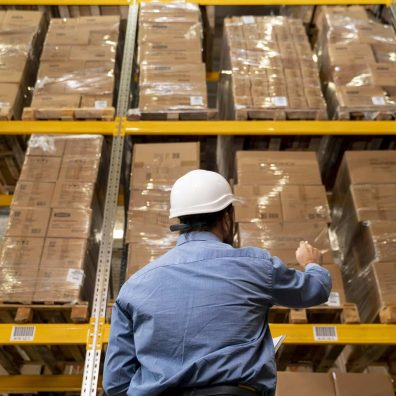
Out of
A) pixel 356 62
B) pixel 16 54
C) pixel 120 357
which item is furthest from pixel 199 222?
pixel 16 54

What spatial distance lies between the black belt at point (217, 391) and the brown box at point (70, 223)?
150 cm

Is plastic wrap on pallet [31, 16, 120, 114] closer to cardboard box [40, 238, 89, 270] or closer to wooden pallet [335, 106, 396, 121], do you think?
cardboard box [40, 238, 89, 270]

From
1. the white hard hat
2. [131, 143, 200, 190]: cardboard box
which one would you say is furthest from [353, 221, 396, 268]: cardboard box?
the white hard hat

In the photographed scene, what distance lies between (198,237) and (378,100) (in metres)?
2.30

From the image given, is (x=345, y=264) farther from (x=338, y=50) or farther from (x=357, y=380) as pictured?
(x=338, y=50)

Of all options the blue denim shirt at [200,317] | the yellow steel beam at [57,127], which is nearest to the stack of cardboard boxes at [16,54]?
the yellow steel beam at [57,127]

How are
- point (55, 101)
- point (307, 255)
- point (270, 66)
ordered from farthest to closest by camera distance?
point (270, 66), point (55, 101), point (307, 255)

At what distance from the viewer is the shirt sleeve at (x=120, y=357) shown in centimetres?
187

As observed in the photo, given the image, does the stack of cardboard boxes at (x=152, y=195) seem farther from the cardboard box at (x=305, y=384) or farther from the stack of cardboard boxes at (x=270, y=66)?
the cardboard box at (x=305, y=384)

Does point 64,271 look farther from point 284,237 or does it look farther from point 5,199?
point 5,199

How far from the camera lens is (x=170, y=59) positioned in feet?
12.5

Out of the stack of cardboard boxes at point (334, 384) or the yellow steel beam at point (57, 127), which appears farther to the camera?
the yellow steel beam at point (57, 127)

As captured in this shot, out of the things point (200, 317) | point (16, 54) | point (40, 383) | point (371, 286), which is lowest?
point (40, 383)

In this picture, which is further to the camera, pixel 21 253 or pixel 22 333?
pixel 21 253
